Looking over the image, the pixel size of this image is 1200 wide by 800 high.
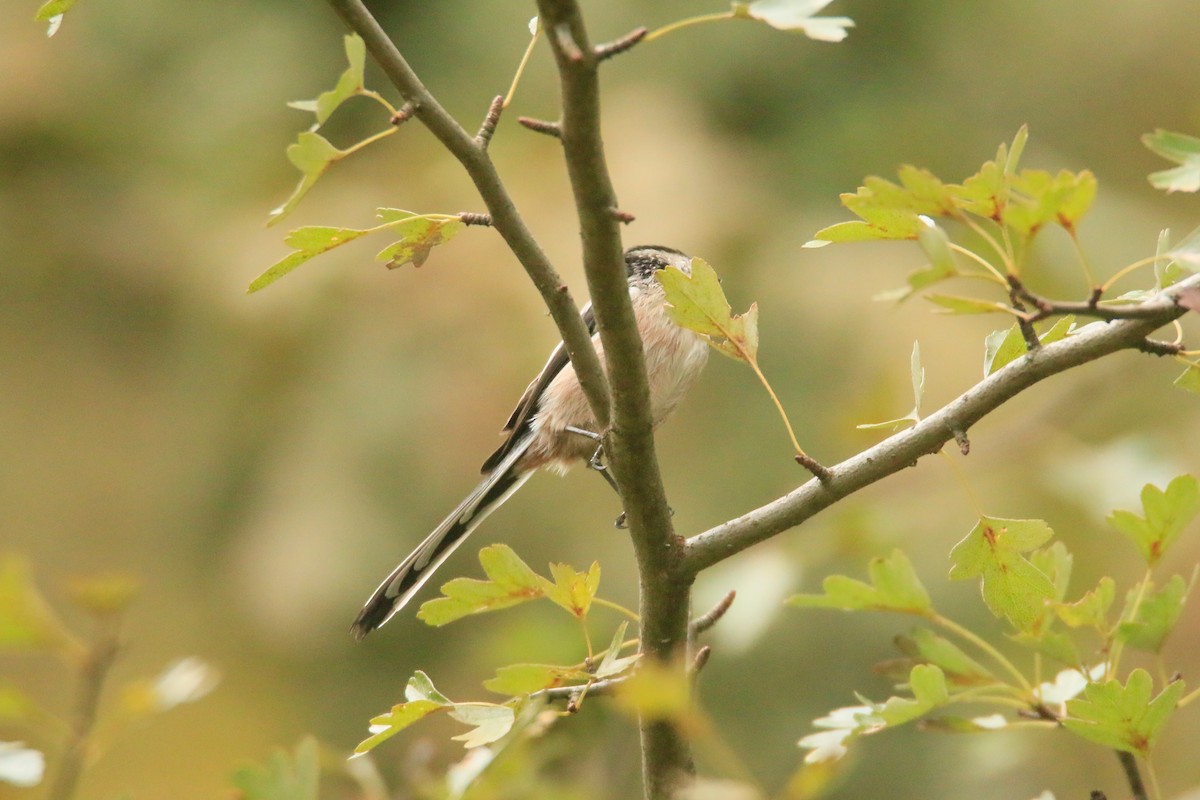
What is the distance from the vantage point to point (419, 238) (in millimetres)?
1594

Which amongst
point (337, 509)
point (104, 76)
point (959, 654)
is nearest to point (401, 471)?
point (337, 509)

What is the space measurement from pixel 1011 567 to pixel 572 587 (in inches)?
24.4

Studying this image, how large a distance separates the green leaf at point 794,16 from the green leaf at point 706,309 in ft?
1.34

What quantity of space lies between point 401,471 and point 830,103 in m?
3.35

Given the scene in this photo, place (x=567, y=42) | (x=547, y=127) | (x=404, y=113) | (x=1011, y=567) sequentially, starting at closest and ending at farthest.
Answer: (x=567, y=42) < (x=547, y=127) < (x=404, y=113) < (x=1011, y=567)

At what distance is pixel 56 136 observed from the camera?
667cm

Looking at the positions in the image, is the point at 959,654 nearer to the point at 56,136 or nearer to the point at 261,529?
the point at 261,529

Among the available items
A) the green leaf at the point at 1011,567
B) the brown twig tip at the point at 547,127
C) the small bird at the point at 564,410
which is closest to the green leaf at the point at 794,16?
the brown twig tip at the point at 547,127

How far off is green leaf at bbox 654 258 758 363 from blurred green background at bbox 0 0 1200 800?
227cm

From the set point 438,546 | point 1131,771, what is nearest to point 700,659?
point 1131,771

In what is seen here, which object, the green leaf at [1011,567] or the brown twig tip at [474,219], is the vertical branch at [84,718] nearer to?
the brown twig tip at [474,219]

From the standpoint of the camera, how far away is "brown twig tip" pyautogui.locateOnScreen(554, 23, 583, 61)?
1.25 metres

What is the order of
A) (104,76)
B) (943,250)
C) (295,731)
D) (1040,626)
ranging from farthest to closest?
(104,76), (295,731), (1040,626), (943,250)

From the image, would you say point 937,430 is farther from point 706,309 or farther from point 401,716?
point 401,716
